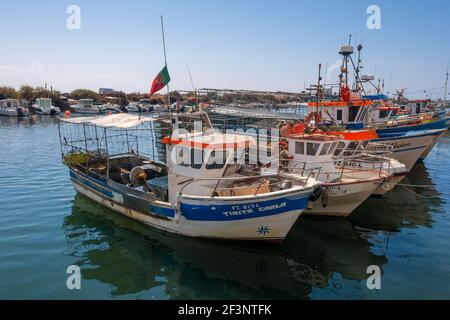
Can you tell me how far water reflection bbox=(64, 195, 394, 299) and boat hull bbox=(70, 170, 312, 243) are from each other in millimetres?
524

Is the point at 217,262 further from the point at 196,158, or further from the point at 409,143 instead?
the point at 409,143

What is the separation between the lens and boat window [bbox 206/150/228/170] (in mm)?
10855

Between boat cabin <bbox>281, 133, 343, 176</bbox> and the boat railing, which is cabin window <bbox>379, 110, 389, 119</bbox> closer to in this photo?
boat cabin <bbox>281, 133, 343, 176</bbox>

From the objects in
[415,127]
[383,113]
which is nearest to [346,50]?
[383,113]

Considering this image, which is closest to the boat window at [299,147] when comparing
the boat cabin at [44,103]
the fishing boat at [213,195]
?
the fishing boat at [213,195]

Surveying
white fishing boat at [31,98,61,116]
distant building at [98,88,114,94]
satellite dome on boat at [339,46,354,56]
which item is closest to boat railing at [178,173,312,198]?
satellite dome on boat at [339,46,354,56]

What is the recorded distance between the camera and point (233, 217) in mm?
9992

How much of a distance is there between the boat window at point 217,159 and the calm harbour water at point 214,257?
2634mm

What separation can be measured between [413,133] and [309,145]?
1159 centimetres

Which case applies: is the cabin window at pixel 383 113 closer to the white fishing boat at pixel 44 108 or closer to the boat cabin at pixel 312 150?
the boat cabin at pixel 312 150

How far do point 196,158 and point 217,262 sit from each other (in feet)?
11.5

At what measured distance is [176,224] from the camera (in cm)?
1111
